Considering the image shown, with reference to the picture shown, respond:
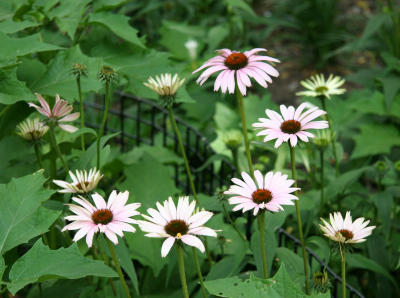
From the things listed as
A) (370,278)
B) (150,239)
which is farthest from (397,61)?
(150,239)

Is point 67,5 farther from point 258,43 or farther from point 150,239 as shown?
point 258,43

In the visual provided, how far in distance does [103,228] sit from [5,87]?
51 centimetres

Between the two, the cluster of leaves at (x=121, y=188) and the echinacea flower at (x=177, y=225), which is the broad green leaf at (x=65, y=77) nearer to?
the cluster of leaves at (x=121, y=188)

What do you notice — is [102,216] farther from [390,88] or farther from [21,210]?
[390,88]

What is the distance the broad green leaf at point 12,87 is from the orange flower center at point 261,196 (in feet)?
1.82

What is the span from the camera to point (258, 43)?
3.38 metres

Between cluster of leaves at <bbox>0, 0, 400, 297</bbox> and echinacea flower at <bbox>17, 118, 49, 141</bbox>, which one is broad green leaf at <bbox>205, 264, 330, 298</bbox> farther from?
echinacea flower at <bbox>17, 118, 49, 141</bbox>

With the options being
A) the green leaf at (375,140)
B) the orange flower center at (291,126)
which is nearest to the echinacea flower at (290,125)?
the orange flower center at (291,126)

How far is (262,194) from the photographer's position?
39.2 inches

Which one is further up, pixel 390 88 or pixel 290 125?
pixel 390 88

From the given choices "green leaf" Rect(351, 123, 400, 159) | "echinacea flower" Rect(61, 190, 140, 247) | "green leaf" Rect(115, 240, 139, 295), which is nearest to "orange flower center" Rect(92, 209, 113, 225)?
"echinacea flower" Rect(61, 190, 140, 247)

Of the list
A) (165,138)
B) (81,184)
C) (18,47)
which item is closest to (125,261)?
(81,184)

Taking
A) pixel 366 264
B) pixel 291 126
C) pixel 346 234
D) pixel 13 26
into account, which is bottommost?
pixel 366 264

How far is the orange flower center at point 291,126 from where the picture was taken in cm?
107
